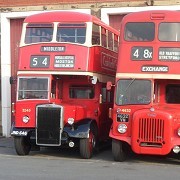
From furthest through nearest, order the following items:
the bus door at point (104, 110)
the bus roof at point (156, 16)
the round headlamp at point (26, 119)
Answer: the bus door at point (104, 110) → the round headlamp at point (26, 119) → the bus roof at point (156, 16)

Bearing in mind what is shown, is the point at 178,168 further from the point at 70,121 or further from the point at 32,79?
the point at 32,79

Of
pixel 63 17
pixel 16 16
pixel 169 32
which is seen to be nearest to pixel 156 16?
pixel 169 32

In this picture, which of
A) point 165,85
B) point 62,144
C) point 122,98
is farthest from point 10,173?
point 165,85

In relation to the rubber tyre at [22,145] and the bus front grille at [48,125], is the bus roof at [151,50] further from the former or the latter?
the rubber tyre at [22,145]

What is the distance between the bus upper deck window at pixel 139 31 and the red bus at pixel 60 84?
55.3 inches

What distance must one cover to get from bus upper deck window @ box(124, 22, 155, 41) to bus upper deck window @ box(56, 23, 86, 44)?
5.12ft

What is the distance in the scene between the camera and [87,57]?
527 inches

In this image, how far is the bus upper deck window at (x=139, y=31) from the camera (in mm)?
12555

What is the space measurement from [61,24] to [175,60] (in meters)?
3.88

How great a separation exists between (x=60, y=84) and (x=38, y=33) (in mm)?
1802

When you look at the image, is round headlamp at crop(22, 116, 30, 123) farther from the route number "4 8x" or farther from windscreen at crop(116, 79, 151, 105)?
the route number "4 8x"

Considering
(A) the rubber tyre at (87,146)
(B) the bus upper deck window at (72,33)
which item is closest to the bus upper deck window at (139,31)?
(B) the bus upper deck window at (72,33)

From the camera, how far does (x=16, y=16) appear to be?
20.5m

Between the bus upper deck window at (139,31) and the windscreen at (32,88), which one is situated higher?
the bus upper deck window at (139,31)
